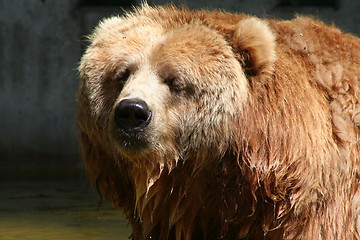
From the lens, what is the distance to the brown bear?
13.0ft

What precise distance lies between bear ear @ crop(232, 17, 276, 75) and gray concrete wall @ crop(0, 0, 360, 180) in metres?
6.10

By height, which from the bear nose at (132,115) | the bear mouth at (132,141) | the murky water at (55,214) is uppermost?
the bear nose at (132,115)

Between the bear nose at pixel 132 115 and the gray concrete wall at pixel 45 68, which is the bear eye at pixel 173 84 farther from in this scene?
the gray concrete wall at pixel 45 68

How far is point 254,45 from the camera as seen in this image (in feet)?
13.4

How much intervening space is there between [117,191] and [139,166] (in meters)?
0.38

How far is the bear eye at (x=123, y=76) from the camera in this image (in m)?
4.08

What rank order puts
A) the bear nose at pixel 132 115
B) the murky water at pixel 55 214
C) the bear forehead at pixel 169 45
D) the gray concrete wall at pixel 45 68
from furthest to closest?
the gray concrete wall at pixel 45 68 < the murky water at pixel 55 214 < the bear forehead at pixel 169 45 < the bear nose at pixel 132 115

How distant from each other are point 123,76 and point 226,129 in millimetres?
588

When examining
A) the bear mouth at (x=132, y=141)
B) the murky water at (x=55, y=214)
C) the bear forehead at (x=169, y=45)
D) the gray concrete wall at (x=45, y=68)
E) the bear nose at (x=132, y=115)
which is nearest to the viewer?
the bear nose at (x=132, y=115)

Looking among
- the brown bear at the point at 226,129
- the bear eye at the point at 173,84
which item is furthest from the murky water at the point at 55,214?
the bear eye at the point at 173,84

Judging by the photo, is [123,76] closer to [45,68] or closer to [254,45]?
[254,45]

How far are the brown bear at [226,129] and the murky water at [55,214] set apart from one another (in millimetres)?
1655

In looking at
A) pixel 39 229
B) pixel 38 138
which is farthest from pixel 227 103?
pixel 38 138

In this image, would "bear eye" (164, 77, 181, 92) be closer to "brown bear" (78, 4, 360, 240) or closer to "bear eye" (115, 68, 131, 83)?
"brown bear" (78, 4, 360, 240)
